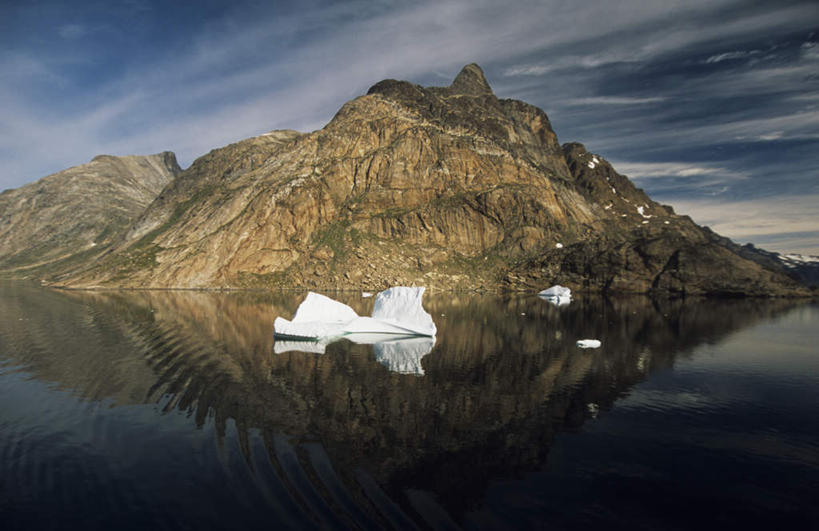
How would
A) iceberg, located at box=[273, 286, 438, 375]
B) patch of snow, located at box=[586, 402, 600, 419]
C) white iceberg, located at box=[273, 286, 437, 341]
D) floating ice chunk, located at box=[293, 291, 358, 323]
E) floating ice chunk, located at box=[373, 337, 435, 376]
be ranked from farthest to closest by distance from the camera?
1. floating ice chunk, located at box=[293, 291, 358, 323]
2. white iceberg, located at box=[273, 286, 437, 341]
3. iceberg, located at box=[273, 286, 438, 375]
4. floating ice chunk, located at box=[373, 337, 435, 376]
5. patch of snow, located at box=[586, 402, 600, 419]

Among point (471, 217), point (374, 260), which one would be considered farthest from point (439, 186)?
point (374, 260)

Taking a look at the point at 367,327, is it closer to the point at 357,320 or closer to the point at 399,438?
the point at 357,320

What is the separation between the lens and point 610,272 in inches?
5271

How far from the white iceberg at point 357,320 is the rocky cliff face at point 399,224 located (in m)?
82.1

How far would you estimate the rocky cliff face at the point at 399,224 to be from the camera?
13038cm

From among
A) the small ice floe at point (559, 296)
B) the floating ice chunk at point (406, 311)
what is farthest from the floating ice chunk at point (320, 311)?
the small ice floe at point (559, 296)

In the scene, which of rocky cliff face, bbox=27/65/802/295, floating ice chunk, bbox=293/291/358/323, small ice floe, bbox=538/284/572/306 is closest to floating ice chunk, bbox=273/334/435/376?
floating ice chunk, bbox=293/291/358/323

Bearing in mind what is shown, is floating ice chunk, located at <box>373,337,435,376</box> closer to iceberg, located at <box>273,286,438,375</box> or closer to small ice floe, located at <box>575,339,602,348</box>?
iceberg, located at <box>273,286,438,375</box>

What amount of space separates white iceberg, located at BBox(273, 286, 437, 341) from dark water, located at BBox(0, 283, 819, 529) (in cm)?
479

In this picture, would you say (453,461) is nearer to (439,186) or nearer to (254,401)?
(254,401)

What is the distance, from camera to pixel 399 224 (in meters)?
153

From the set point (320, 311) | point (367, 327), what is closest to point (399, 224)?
point (367, 327)

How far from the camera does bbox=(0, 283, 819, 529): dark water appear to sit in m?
13.6

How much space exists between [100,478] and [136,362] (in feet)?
65.7
